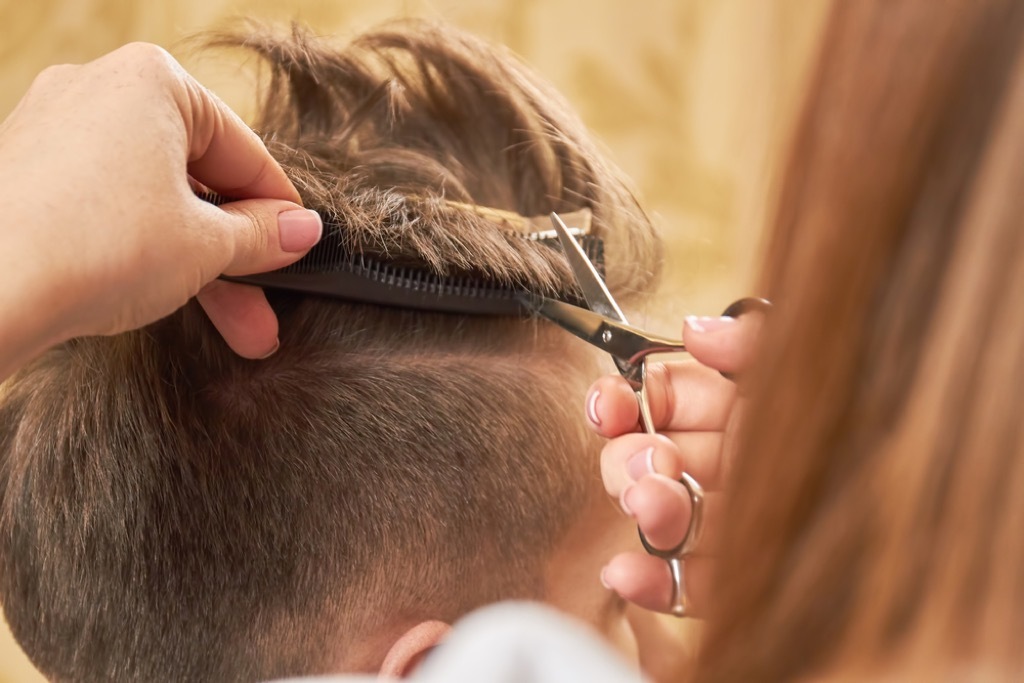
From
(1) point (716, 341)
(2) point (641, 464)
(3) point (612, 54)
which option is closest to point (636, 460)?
(2) point (641, 464)

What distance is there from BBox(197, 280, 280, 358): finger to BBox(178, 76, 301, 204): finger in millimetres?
79

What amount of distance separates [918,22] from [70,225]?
49cm

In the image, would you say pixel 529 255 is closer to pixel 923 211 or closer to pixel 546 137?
pixel 546 137

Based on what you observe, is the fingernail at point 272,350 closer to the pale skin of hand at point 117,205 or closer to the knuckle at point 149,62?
the pale skin of hand at point 117,205

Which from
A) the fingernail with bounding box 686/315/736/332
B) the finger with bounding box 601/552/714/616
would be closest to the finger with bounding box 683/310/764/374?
the fingernail with bounding box 686/315/736/332

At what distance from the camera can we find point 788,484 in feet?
1.19

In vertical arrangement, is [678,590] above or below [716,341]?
below

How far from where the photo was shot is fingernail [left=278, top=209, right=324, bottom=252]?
66 centimetres

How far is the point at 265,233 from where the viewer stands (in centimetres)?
64

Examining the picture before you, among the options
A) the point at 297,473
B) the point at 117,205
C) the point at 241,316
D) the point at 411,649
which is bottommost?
the point at 411,649

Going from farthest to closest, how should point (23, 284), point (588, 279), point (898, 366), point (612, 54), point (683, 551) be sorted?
point (612, 54), point (588, 279), point (683, 551), point (23, 284), point (898, 366)

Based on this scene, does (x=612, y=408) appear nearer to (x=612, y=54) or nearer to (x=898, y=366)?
(x=898, y=366)

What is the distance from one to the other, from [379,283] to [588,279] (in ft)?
0.59

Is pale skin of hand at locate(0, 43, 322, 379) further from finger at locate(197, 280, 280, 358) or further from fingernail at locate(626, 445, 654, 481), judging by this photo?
fingernail at locate(626, 445, 654, 481)
